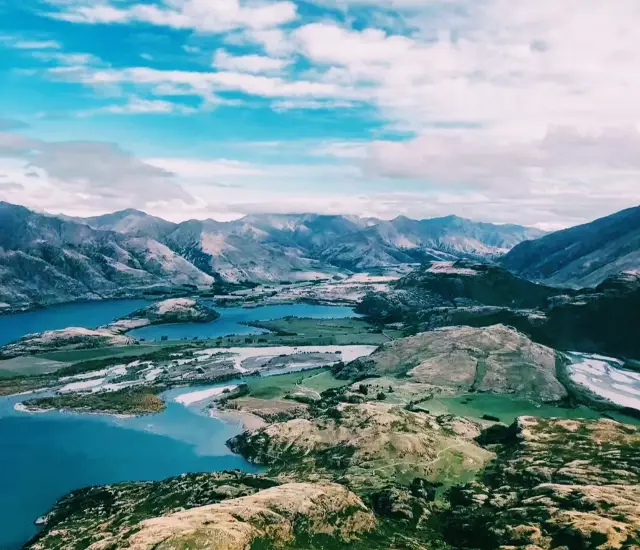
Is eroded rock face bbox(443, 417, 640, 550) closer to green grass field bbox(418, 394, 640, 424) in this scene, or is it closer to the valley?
the valley

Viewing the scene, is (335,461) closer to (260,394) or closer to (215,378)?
(260,394)

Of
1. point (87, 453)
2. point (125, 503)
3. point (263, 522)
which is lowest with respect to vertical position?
point (87, 453)

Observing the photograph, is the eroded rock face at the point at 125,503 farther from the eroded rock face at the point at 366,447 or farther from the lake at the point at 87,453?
the eroded rock face at the point at 366,447

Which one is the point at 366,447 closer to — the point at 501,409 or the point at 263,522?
the point at 263,522

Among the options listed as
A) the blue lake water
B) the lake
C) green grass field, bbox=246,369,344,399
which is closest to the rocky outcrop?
the blue lake water

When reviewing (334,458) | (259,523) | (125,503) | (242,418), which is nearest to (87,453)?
(125,503)

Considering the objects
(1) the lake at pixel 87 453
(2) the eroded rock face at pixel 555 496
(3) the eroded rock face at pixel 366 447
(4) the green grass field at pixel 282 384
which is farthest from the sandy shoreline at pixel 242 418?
(2) the eroded rock face at pixel 555 496
